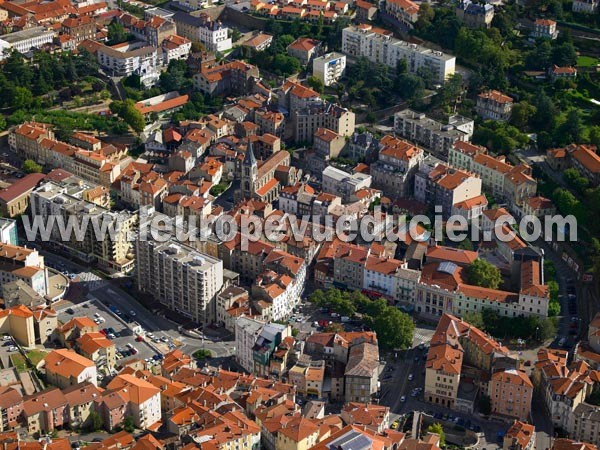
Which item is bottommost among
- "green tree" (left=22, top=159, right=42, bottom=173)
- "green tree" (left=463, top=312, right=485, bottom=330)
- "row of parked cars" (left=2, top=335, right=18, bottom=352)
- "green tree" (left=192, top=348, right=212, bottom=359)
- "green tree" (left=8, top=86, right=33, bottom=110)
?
"green tree" (left=192, top=348, right=212, bottom=359)

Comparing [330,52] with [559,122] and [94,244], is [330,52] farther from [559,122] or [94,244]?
[94,244]

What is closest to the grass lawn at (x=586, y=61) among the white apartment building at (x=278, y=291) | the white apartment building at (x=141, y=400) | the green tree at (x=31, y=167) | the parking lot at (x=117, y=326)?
the white apartment building at (x=278, y=291)

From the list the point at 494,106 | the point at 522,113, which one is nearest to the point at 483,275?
the point at 522,113

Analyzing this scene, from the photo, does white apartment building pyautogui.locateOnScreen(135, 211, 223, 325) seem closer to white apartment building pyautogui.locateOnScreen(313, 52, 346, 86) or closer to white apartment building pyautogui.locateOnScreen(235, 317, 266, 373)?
white apartment building pyautogui.locateOnScreen(235, 317, 266, 373)

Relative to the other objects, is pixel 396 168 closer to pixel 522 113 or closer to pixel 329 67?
pixel 522 113

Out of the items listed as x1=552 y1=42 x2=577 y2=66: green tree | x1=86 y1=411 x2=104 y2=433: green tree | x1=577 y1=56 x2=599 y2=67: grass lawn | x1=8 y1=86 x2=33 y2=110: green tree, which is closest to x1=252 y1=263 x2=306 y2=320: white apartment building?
x1=86 y1=411 x2=104 y2=433: green tree

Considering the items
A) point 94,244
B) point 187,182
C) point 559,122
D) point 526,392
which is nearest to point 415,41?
point 559,122
